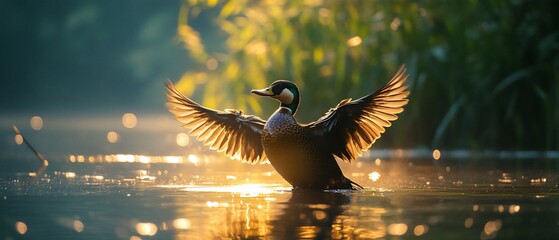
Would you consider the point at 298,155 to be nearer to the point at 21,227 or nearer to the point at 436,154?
the point at 21,227

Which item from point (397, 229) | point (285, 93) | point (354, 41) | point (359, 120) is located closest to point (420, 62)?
point (354, 41)

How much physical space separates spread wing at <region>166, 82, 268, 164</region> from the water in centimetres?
27

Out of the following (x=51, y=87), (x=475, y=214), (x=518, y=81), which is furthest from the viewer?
(x=51, y=87)

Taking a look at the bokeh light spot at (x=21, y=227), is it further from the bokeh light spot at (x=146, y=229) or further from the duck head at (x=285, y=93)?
A: the duck head at (x=285, y=93)

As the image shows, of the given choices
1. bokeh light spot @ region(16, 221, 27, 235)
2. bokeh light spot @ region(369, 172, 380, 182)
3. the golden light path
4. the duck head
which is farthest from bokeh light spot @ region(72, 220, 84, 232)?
bokeh light spot @ region(369, 172, 380, 182)

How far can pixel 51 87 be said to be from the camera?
4806 cm

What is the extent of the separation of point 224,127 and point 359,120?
1385 mm

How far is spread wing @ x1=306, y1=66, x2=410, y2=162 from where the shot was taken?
29.9 ft

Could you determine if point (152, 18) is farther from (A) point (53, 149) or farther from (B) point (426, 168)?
(B) point (426, 168)

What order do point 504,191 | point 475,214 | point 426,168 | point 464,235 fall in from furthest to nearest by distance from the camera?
1. point 426,168
2. point 504,191
3. point 475,214
4. point 464,235

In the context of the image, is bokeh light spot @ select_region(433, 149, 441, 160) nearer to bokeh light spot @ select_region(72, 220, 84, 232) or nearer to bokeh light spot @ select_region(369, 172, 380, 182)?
bokeh light spot @ select_region(369, 172, 380, 182)

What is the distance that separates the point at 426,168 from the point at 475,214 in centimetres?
436

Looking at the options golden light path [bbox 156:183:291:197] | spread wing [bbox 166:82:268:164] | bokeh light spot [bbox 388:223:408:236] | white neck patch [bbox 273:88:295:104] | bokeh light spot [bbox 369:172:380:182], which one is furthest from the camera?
bokeh light spot [bbox 369:172:380:182]

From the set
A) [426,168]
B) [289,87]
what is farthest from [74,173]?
[426,168]
